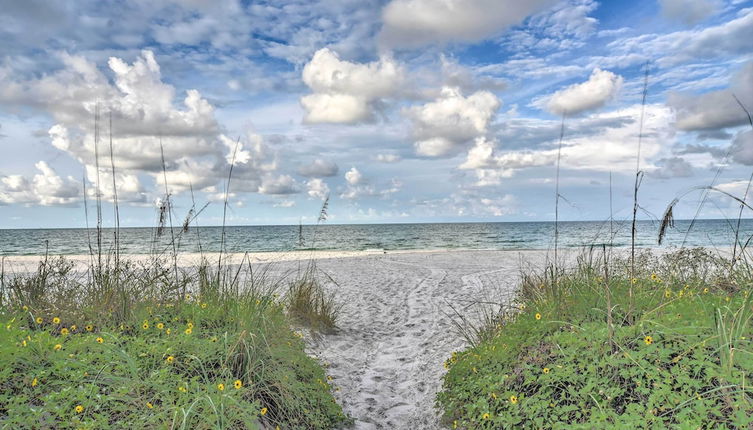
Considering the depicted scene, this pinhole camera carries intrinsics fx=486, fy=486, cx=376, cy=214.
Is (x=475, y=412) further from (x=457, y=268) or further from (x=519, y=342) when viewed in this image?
(x=457, y=268)

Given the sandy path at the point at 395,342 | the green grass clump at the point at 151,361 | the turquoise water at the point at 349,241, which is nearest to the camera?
the green grass clump at the point at 151,361

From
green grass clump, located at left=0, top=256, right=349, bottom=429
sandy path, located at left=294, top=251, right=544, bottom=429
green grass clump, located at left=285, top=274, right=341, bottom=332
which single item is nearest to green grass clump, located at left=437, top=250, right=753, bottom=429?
sandy path, located at left=294, top=251, right=544, bottom=429

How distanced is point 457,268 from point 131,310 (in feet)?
46.6

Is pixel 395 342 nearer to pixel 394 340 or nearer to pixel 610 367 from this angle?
pixel 394 340

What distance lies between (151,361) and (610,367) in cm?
402

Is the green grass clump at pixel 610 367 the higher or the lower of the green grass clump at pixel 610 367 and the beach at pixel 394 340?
the higher

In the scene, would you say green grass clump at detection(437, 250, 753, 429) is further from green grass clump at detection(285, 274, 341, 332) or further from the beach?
green grass clump at detection(285, 274, 341, 332)

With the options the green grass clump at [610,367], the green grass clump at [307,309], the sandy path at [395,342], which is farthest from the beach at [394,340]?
the green grass clump at [610,367]

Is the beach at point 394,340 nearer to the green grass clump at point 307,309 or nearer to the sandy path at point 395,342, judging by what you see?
the sandy path at point 395,342

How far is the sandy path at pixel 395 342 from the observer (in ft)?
18.8

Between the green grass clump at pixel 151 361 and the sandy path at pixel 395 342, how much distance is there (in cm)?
80

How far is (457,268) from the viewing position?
59.8ft

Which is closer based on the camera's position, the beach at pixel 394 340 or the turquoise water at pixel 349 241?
the beach at pixel 394 340

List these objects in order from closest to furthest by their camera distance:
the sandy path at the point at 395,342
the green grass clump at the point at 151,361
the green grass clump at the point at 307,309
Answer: the green grass clump at the point at 151,361 < the sandy path at the point at 395,342 < the green grass clump at the point at 307,309
